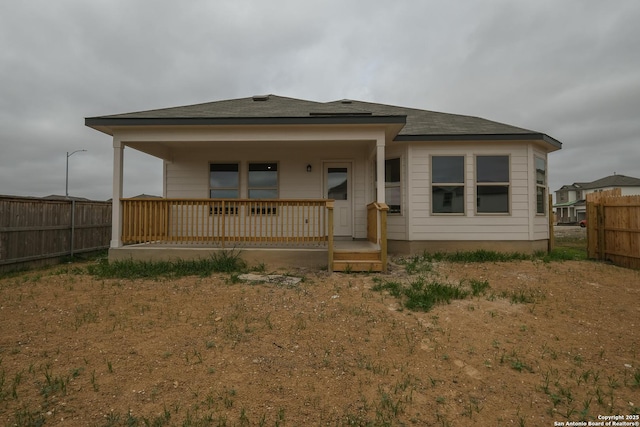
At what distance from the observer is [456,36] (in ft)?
64.3

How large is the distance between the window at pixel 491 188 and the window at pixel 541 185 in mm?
1042

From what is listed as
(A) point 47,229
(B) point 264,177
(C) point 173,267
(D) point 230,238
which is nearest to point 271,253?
(D) point 230,238

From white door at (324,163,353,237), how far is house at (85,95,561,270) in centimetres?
3

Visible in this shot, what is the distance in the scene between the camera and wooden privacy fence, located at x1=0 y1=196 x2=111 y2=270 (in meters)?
7.16

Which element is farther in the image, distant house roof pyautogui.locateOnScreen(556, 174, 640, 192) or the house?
distant house roof pyautogui.locateOnScreen(556, 174, 640, 192)

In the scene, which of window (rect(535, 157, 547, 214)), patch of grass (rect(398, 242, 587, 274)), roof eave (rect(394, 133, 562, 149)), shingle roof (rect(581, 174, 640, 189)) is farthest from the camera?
shingle roof (rect(581, 174, 640, 189))

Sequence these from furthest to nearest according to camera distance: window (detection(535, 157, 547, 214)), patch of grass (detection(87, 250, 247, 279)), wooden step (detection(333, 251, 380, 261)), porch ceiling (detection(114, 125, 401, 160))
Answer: window (detection(535, 157, 547, 214)) < porch ceiling (detection(114, 125, 401, 160)) < wooden step (detection(333, 251, 380, 261)) < patch of grass (detection(87, 250, 247, 279))

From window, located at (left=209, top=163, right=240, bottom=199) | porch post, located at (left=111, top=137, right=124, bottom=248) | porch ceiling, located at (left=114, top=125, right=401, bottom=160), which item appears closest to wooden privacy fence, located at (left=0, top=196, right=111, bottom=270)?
porch post, located at (left=111, top=137, right=124, bottom=248)

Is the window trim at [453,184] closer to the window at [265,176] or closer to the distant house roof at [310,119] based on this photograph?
the distant house roof at [310,119]

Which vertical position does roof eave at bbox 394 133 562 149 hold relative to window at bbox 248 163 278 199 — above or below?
above

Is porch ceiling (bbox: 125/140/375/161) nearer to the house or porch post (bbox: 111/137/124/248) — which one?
the house

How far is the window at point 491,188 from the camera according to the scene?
851cm

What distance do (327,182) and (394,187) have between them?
184cm

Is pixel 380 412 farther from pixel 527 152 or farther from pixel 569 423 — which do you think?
pixel 527 152
